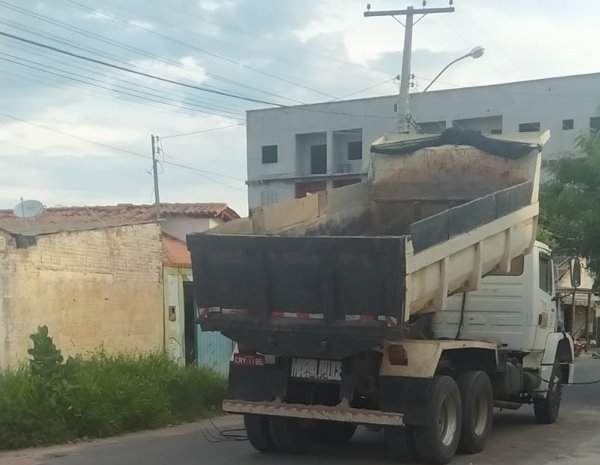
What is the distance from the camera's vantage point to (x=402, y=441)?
894 cm

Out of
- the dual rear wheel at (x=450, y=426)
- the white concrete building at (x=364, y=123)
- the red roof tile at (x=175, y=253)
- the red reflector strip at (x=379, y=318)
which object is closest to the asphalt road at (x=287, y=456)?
the dual rear wheel at (x=450, y=426)

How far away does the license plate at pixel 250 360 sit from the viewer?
9.29m

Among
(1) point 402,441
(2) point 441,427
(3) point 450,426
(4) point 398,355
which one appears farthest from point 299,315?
(3) point 450,426

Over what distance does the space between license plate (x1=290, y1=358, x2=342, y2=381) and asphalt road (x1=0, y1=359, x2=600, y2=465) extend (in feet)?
3.29

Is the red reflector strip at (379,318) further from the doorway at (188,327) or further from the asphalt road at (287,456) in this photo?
the doorway at (188,327)

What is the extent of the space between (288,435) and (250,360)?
1072 millimetres

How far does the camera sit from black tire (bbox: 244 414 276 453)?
9.75 metres

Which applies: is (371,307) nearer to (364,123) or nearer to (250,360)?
(250,360)

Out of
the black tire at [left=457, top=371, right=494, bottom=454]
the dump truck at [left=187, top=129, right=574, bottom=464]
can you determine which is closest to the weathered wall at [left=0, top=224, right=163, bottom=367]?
the dump truck at [left=187, top=129, right=574, bottom=464]

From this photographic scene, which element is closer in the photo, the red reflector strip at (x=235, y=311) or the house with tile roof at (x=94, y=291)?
the red reflector strip at (x=235, y=311)

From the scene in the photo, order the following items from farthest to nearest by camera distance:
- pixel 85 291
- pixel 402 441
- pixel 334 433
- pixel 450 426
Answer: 1. pixel 85 291
2. pixel 334 433
3. pixel 450 426
4. pixel 402 441

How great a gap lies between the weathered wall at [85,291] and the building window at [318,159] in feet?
139

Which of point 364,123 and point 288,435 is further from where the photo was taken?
point 364,123

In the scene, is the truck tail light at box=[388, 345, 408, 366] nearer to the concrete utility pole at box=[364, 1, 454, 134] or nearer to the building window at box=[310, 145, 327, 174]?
the concrete utility pole at box=[364, 1, 454, 134]
